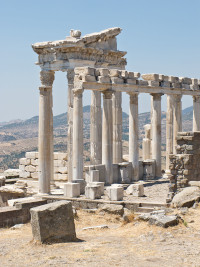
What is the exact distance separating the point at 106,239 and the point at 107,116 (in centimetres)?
1553

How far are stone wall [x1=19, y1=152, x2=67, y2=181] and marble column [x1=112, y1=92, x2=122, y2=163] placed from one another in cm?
350

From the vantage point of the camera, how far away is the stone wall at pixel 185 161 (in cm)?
2320

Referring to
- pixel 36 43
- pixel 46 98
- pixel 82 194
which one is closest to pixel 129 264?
pixel 82 194

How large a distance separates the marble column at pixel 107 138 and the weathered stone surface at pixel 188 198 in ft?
34.1

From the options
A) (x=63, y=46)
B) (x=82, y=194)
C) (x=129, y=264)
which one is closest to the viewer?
(x=129, y=264)

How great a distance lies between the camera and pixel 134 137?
108 ft

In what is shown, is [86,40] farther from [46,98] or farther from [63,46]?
[46,98]

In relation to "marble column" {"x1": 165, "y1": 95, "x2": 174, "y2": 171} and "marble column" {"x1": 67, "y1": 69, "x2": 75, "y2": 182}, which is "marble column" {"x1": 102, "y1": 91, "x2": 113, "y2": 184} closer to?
"marble column" {"x1": 67, "y1": 69, "x2": 75, "y2": 182}

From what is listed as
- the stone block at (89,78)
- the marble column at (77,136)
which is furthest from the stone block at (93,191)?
the stone block at (89,78)

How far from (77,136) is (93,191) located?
404cm

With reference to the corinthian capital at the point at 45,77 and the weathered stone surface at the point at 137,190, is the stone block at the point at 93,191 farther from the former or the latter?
the corinthian capital at the point at 45,77

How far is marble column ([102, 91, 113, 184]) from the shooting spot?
30.8 meters

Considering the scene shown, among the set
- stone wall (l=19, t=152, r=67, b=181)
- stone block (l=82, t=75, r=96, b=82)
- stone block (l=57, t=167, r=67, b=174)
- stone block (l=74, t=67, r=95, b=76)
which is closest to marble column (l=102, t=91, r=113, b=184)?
stone block (l=82, t=75, r=96, b=82)

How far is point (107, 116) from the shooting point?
1229 inches
